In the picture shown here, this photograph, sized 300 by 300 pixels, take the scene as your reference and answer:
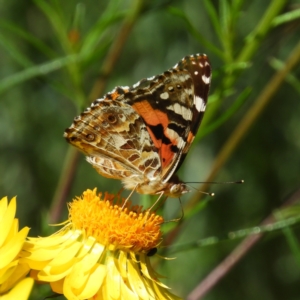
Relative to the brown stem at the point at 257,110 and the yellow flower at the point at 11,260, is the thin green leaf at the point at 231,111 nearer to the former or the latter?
the brown stem at the point at 257,110

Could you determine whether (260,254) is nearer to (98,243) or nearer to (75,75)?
(75,75)

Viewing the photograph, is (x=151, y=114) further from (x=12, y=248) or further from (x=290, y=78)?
(x=12, y=248)

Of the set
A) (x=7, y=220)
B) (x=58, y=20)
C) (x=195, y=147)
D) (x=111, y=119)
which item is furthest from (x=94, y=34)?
(x=195, y=147)

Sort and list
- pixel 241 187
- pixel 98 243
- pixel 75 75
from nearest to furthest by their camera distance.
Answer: pixel 98 243
pixel 75 75
pixel 241 187

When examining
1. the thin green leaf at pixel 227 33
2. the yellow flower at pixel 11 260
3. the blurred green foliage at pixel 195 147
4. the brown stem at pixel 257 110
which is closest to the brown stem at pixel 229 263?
the brown stem at pixel 257 110

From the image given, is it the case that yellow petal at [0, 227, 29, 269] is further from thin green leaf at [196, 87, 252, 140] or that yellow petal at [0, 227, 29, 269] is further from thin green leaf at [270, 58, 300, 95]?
thin green leaf at [270, 58, 300, 95]

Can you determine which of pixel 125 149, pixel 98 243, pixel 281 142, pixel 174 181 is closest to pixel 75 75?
pixel 125 149

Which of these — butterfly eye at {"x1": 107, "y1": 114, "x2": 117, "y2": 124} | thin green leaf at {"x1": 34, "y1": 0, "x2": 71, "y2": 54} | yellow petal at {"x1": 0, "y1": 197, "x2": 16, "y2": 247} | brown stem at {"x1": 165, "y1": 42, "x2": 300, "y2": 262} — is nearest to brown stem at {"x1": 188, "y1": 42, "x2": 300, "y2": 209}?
brown stem at {"x1": 165, "y1": 42, "x2": 300, "y2": 262}

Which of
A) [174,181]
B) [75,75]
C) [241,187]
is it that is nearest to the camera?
[174,181]
